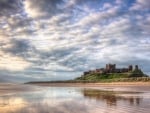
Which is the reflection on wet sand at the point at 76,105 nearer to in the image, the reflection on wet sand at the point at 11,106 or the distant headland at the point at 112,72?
the reflection on wet sand at the point at 11,106

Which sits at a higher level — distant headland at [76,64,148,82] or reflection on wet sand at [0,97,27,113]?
distant headland at [76,64,148,82]

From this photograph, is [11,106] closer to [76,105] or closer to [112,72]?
[76,105]

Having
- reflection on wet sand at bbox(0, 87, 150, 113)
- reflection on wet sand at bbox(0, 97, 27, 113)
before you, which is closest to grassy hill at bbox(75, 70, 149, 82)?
reflection on wet sand at bbox(0, 87, 150, 113)

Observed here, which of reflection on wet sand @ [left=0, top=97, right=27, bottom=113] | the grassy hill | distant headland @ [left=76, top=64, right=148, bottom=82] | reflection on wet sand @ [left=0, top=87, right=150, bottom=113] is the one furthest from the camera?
distant headland @ [left=76, top=64, right=148, bottom=82]

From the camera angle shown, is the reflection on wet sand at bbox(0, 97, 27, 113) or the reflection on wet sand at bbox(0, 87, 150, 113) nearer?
the reflection on wet sand at bbox(0, 87, 150, 113)

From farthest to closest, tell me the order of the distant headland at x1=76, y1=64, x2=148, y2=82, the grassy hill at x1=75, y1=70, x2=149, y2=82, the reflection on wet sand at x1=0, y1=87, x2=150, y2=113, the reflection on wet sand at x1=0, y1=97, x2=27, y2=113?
the distant headland at x1=76, y1=64, x2=148, y2=82, the grassy hill at x1=75, y1=70, x2=149, y2=82, the reflection on wet sand at x1=0, y1=97, x2=27, y2=113, the reflection on wet sand at x1=0, y1=87, x2=150, y2=113

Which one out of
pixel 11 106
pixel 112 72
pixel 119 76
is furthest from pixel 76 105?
pixel 112 72

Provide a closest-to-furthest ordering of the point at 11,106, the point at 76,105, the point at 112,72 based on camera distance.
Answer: the point at 11,106 < the point at 76,105 < the point at 112,72

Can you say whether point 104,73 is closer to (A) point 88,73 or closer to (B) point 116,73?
(B) point 116,73

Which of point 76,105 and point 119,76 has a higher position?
point 119,76

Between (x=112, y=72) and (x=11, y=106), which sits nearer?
(x=11, y=106)

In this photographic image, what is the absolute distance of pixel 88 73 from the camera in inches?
6585

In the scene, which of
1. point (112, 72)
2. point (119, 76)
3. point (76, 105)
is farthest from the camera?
point (112, 72)

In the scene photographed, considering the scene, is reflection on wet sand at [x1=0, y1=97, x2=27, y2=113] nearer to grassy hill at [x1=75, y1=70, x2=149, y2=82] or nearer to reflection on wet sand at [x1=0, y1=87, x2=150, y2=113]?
reflection on wet sand at [x1=0, y1=87, x2=150, y2=113]
